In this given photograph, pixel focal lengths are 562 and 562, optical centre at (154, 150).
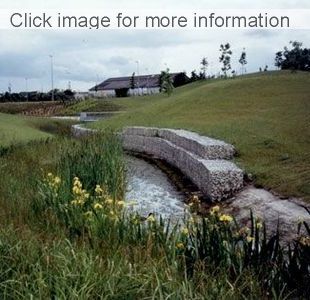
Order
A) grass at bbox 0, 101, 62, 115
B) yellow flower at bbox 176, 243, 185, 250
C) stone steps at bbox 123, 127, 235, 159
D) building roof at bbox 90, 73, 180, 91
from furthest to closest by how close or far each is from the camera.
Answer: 1. building roof at bbox 90, 73, 180, 91
2. grass at bbox 0, 101, 62, 115
3. stone steps at bbox 123, 127, 235, 159
4. yellow flower at bbox 176, 243, 185, 250

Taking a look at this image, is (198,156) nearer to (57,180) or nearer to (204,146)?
(204,146)

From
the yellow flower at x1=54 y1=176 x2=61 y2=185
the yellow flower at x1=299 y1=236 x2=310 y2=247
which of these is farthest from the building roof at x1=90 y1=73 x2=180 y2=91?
the yellow flower at x1=299 y1=236 x2=310 y2=247

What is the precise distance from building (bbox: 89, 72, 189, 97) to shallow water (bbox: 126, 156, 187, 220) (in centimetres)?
5717

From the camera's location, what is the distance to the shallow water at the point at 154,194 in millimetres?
10860

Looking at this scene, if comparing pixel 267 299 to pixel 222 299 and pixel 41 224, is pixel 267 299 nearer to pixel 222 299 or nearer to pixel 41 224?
pixel 222 299

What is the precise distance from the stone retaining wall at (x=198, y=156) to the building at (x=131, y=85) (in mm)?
49533

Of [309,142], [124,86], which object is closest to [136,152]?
[309,142]

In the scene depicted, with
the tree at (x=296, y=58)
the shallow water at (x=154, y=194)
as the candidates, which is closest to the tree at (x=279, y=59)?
the tree at (x=296, y=58)

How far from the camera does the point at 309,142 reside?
16.5 m

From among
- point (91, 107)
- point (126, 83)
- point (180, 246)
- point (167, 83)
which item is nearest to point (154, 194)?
point (180, 246)

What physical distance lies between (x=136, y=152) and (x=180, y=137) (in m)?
5.02

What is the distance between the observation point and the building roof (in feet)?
269

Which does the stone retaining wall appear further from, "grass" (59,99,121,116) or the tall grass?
"grass" (59,99,121,116)

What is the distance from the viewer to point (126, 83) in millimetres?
85000
